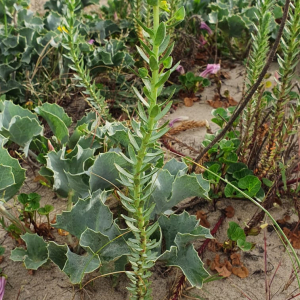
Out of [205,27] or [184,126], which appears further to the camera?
[205,27]

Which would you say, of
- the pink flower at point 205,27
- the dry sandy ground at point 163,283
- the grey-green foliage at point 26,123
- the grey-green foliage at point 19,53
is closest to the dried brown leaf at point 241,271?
the dry sandy ground at point 163,283

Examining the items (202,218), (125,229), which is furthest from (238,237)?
(125,229)

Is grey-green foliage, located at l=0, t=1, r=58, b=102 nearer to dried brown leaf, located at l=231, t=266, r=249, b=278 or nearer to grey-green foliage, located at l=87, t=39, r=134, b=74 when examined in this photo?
grey-green foliage, located at l=87, t=39, r=134, b=74

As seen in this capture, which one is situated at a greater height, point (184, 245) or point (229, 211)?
point (184, 245)

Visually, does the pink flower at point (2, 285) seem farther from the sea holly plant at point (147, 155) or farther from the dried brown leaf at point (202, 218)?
the dried brown leaf at point (202, 218)

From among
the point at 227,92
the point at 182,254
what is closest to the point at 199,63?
the point at 227,92

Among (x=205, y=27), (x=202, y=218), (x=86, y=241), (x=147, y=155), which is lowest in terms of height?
(x=202, y=218)

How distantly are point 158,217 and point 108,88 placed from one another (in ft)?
5.14

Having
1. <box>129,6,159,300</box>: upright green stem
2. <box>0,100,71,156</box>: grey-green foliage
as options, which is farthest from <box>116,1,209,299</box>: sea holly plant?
<box>0,100,71,156</box>: grey-green foliage

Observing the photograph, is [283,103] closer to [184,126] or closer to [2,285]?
[184,126]

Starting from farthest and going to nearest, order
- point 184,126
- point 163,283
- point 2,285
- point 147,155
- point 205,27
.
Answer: point 205,27 → point 184,126 → point 163,283 → point 2,285 → point 147,155

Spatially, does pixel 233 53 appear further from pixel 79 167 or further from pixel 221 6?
pixel 79 167

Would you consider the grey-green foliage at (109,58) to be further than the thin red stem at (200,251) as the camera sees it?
Yes

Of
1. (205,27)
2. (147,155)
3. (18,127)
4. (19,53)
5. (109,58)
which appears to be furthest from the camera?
(205,27)
